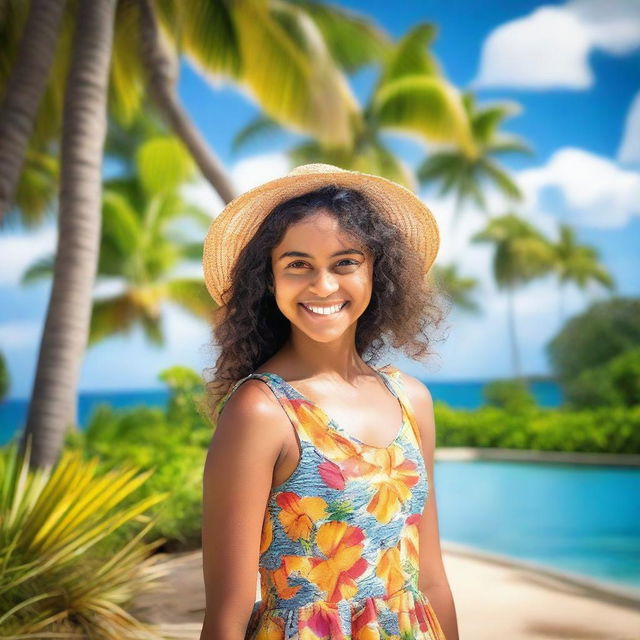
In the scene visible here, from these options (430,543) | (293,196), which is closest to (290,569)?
(430,543)

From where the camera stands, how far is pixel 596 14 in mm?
54125

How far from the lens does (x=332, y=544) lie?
66.4 inches

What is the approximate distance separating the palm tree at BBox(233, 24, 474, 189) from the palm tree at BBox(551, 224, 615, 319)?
43.6 ft

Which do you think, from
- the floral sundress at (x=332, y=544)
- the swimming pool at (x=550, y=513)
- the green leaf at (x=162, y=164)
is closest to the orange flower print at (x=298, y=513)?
the floral sundress at (x=332, y=544)

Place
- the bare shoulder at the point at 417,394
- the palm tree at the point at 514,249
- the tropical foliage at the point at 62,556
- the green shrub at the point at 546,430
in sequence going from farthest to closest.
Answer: the palm tree at the point at 514,249
the green shrub at the point at 546,430
the tropical foliage at the point at 62,556
the bare shoulder at the point at 417,394

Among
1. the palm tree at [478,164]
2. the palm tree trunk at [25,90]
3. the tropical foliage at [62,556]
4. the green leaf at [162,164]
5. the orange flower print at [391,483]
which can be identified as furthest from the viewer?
the palm tree at [478,164]

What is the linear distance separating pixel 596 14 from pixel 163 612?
56329 millimetres

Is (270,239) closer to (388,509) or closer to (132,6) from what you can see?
(388,509)

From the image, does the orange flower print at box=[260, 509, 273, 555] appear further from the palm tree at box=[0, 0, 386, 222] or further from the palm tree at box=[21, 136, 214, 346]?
the palm tree at box=[21, 136, 214, 346]

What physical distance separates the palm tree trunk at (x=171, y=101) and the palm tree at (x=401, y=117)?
751cm

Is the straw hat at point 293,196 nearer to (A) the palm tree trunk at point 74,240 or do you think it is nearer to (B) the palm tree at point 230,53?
(A) the palm tree trunk at point 74,240

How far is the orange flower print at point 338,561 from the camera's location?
66.0 inches

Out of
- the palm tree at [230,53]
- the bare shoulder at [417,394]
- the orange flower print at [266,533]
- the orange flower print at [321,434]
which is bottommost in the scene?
the orange flower print at [266,533]

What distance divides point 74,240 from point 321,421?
5358mm
